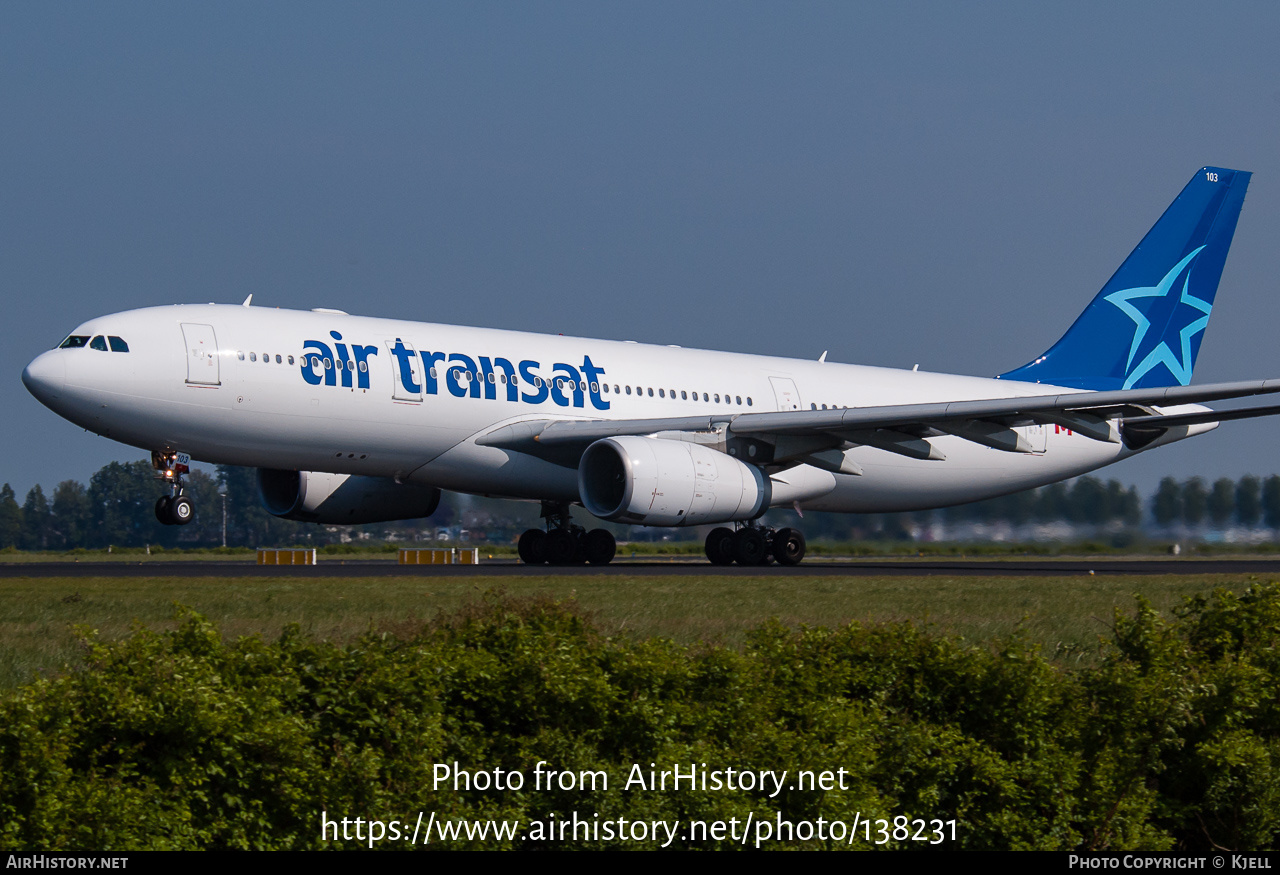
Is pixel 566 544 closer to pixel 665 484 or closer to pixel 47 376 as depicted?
pixel 665 484

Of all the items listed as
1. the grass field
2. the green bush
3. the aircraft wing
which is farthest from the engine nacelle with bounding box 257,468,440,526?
the green bush

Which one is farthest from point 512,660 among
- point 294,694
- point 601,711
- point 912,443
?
point 912,443

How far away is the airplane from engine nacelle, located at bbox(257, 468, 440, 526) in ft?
0.13

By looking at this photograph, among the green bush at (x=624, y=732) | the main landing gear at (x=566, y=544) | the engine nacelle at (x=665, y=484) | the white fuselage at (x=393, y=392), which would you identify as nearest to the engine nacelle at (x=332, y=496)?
the main landing gear at (x=566, y=544)

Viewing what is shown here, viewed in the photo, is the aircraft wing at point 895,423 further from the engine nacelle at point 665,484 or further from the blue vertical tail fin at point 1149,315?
the blue vertical tail fin at point 1149,315

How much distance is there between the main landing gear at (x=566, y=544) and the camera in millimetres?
25031

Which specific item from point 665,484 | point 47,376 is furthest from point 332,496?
point 665,484

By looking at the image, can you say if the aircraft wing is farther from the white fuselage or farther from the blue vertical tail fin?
the blue vertical tail fin

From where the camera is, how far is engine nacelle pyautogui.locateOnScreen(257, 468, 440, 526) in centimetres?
2505

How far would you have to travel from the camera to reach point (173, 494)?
2086 centimetres

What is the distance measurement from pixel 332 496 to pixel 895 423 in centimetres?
1030

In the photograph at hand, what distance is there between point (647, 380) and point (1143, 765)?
18.0 meters

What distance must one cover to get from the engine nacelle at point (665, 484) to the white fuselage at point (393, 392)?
141 centimetres

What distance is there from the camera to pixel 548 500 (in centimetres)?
2448
